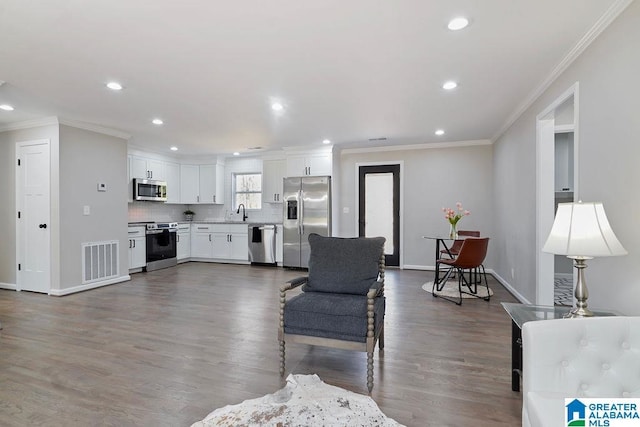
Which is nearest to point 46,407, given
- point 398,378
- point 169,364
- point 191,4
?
point 169,364

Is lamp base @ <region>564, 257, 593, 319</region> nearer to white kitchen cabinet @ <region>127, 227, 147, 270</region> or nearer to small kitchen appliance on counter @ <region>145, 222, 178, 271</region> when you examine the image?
white kitchen cabinet @ <region>127, 227, 147, 270</region>

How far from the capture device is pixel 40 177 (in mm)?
4840

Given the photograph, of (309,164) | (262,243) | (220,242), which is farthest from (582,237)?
(220,242)

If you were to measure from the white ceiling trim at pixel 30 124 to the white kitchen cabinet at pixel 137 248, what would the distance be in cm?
212

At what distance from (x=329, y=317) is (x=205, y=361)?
1.13 metres

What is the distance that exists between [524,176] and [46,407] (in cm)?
502

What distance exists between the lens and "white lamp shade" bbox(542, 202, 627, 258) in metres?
1.69

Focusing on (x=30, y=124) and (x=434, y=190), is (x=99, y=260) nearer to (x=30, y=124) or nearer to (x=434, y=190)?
(x=30, y=124)

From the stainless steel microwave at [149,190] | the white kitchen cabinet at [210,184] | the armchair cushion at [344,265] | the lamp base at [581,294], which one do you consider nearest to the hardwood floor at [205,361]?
the armchair cushion at [344,265]

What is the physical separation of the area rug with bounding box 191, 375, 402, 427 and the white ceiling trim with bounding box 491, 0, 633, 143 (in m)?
2.89

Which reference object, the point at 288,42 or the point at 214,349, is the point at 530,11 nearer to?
the point at 288,42

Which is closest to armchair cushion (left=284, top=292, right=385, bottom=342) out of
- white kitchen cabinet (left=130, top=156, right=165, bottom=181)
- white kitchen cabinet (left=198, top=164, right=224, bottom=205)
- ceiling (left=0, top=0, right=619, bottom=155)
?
ceiling (left=0, top=0, right=619, bottom=155)

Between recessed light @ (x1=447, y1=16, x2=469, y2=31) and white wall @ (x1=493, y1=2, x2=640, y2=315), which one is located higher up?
recessed light @ (x1=447, y1=16, x2=469, y2=31)

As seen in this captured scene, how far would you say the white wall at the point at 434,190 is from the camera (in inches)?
251
